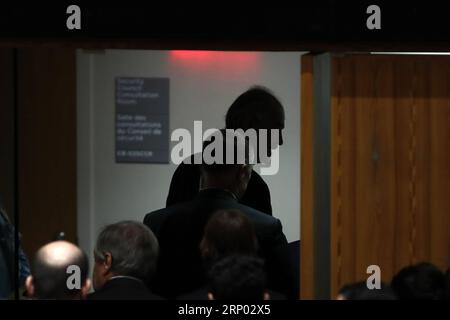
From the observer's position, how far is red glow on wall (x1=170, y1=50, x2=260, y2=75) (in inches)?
216

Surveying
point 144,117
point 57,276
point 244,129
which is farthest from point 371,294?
point 144,117

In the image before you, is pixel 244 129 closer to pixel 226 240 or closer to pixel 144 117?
pixel 144 117

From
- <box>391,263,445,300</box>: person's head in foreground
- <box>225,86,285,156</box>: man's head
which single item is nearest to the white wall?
<box>225,86,285,156</box>: man's head

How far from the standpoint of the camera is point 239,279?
344 centimetres

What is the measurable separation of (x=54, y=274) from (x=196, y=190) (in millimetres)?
1210

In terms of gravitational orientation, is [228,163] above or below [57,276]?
above

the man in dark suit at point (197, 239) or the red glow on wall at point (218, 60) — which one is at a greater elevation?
the red glow on wall at point (218, 60)

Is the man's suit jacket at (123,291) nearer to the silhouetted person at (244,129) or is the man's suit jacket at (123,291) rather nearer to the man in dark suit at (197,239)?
the man in dark suit at (197,239)

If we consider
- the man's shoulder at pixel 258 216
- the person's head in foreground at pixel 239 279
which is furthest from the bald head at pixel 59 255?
the man's shoulder at pixel 258 216

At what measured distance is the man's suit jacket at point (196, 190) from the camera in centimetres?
473

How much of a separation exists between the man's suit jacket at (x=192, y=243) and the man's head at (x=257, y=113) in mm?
573

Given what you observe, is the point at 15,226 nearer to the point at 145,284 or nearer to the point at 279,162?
the point at 145,284

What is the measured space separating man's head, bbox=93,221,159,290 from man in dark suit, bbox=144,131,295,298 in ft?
1.67
